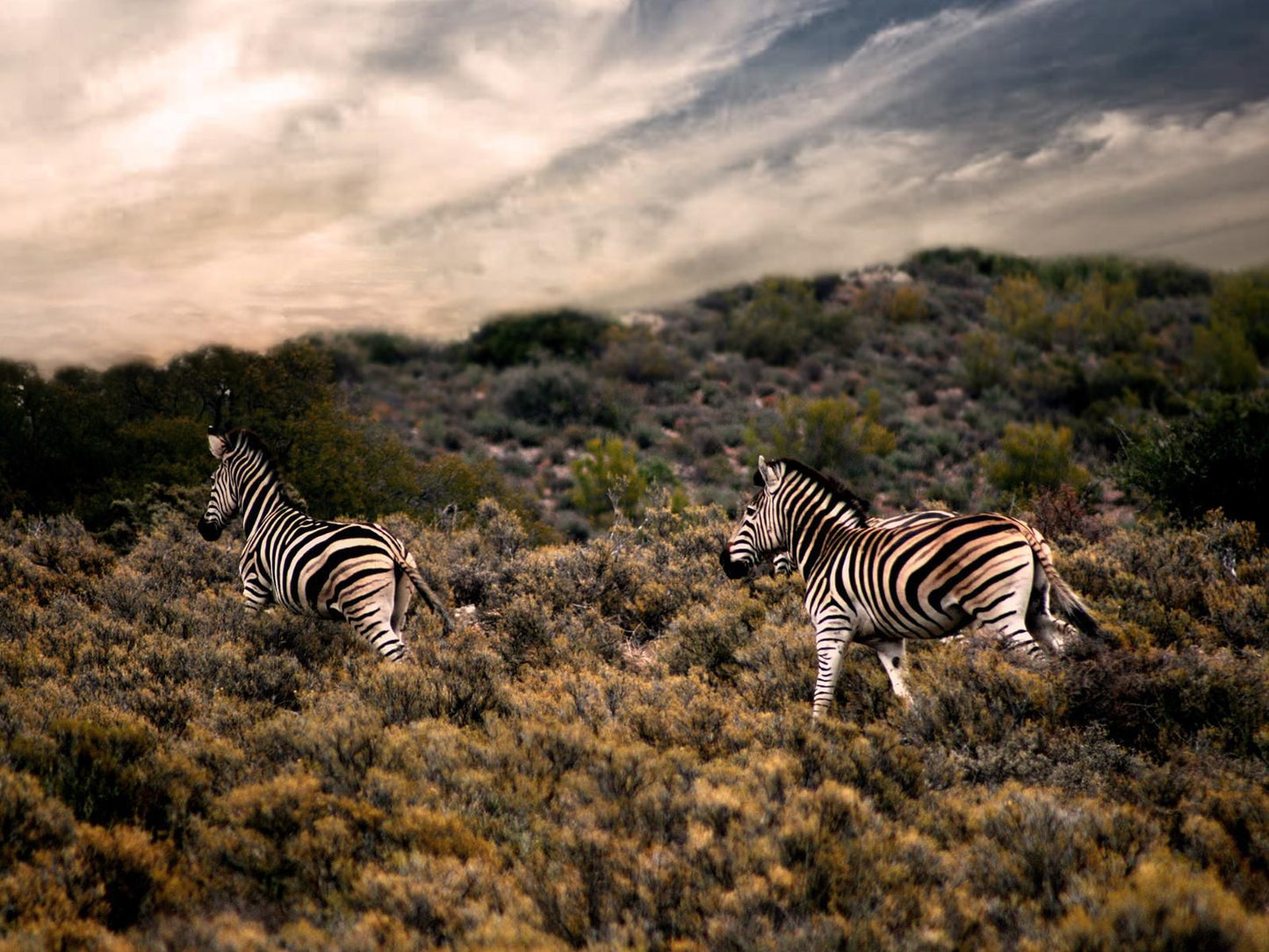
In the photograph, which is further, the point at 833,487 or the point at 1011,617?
the point at 833,487

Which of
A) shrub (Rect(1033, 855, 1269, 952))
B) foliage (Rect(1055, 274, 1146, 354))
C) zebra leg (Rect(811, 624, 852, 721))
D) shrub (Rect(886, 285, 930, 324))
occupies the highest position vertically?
shrub (Rect(886, 285, 930, 324))

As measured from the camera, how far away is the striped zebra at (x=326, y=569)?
22.6ft

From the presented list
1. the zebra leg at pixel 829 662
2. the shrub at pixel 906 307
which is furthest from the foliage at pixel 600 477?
the shrub at pixel 906 307

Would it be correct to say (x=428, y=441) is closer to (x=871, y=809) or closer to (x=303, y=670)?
(x=303, y=670)

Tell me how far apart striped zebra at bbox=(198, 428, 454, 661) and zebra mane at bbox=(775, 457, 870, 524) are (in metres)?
3.26

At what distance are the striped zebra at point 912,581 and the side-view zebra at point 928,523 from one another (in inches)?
0.5

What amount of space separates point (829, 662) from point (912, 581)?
33.2 inches

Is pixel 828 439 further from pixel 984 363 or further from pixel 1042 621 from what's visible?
pixel 1042 621

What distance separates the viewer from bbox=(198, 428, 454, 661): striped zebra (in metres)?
6.88

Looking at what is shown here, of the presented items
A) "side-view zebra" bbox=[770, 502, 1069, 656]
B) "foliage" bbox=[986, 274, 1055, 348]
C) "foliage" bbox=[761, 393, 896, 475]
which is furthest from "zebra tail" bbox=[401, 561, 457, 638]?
"foliage" bbox=[986, 274, 1055, 348]

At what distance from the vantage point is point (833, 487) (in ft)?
21.2

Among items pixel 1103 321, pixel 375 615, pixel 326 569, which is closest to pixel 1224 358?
pixel 1103 321

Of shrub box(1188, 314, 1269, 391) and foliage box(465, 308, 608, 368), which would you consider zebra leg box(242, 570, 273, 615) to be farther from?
foliage box(465, 308, 608, 368)

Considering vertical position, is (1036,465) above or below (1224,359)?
below
